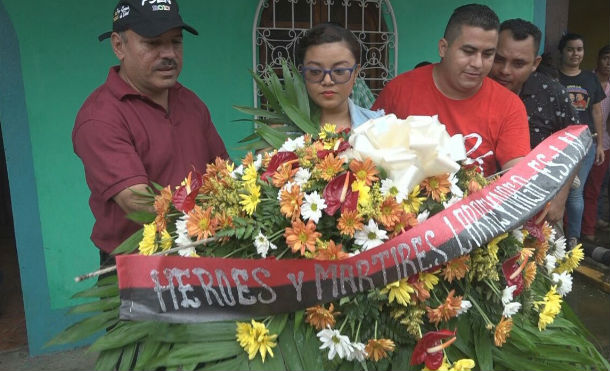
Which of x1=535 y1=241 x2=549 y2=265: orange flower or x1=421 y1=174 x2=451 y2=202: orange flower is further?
x1=535 y1=241 x2=549 y2=265: orange flower

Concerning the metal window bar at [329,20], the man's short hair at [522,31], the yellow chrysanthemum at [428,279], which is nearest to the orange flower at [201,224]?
the yellow chrysanthemum at [428,279]

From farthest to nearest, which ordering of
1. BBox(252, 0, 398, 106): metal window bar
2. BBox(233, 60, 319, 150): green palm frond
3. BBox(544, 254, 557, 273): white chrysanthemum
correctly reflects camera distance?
BBox(252, 0, 398, 106): metal window bar, BBox(233, 60, 319, 150): green palm frond, BBox(544, 254, 557, 273): white chrysanthemum

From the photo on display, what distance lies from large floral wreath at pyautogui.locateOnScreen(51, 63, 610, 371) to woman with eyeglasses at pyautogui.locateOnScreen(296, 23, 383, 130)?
618 millimetres

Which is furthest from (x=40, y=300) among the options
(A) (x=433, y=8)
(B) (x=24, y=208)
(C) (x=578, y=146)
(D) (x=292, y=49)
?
(A) (x=433, y=8)

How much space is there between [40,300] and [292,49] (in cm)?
263

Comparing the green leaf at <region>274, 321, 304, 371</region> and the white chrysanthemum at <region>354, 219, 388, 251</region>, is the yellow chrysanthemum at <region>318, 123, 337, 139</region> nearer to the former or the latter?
the white chrysanthemum at <region>354, 219, 388, 251</region>

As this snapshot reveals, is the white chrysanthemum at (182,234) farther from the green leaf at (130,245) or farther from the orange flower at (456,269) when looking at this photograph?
the orange flower at (456,269)

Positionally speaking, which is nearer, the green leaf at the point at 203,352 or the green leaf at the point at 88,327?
the green leaf at the point at 203,352

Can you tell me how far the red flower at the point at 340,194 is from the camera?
1374mm

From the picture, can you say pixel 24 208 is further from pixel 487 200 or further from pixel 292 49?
pixel 487 200

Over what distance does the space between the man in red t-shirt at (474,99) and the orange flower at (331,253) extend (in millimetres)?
1068

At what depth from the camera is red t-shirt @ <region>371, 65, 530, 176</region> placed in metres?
2.27

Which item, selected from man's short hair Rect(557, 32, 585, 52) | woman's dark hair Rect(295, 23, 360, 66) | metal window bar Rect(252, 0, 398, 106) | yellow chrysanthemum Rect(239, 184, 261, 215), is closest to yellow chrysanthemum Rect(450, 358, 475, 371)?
yellow chrysanthemum Rect(239, 184, 261, 215)

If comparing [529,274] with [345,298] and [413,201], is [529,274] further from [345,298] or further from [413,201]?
[345,298]
